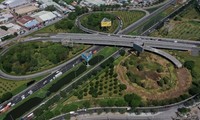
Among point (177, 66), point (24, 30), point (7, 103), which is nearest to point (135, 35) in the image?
point (177, 66)

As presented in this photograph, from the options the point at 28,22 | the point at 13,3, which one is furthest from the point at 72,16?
the point at 13,3

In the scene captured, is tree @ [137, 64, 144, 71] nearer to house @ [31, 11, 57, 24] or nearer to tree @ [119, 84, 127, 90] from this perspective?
tree @ [119, 84, 127, 90]

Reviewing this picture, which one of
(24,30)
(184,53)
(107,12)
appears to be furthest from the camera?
(107,12)

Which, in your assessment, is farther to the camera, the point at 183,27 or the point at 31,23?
the point at 31,23

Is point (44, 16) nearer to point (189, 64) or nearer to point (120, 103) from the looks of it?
point (120, 103)

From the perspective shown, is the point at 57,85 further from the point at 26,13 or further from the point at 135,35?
the point at 26,13

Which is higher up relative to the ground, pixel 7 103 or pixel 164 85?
pixel 164 85

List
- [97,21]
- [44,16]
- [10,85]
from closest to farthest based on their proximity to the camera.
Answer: [10,85]
[97,21]
[44,16]
